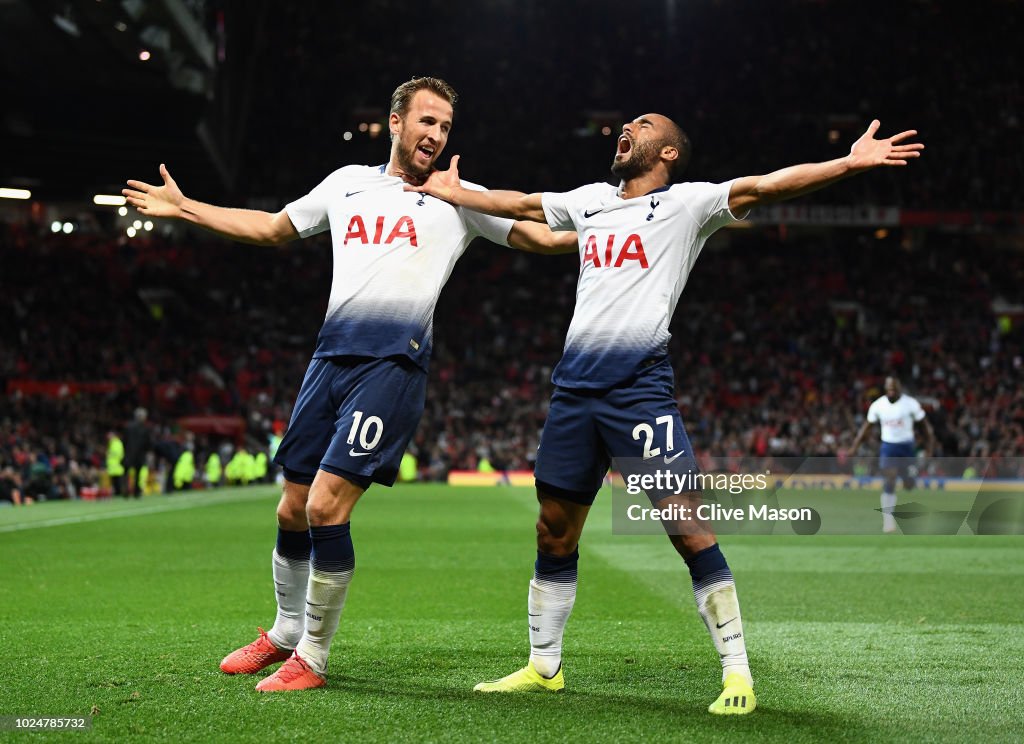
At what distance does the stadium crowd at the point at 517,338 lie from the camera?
34.8m

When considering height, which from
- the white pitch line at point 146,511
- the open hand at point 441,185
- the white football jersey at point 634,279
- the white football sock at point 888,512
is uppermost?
the open hand at point 441,185

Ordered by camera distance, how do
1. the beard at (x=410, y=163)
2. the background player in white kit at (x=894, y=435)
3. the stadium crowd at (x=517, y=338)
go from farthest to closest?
the stadium crowd at (x=517, y=338) < the background player in white kit at (x=894, y=435) < the beard at (x=410, y=163)

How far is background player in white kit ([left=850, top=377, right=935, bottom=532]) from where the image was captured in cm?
1539

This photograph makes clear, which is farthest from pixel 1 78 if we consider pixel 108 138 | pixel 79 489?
pixel 79 489

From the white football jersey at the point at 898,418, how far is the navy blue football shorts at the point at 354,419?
11.4 meters

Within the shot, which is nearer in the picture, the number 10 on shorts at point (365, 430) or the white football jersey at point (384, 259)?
the number 10 on shorts at point (365, 430)

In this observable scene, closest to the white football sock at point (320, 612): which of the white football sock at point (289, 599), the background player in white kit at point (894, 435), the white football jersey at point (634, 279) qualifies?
the white football sock at point (289, 599)

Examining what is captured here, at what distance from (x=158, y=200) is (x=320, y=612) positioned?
83.7 inches

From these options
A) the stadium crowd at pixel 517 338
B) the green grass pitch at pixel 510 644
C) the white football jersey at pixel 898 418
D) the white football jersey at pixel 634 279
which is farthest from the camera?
the stadium crowd at pixel 517 338

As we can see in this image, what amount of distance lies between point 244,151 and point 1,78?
20791mm

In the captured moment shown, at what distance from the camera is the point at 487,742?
164 inches

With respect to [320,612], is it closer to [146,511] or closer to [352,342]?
[352,342]

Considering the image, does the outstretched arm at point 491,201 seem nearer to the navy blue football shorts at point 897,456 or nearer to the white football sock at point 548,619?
the white football sock at point 548,619

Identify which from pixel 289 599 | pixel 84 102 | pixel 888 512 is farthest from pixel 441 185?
pixel 84 102
